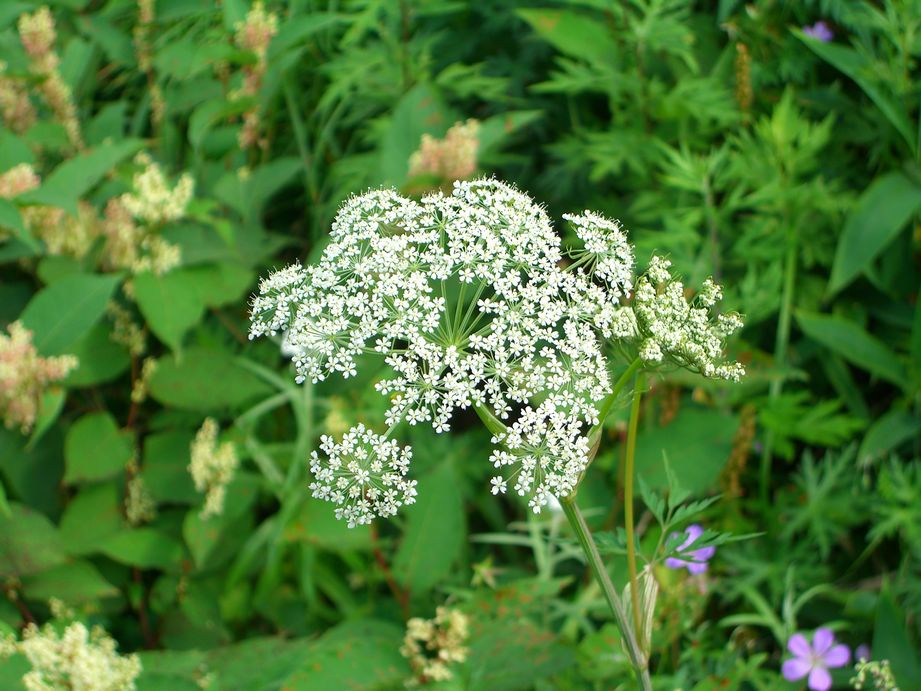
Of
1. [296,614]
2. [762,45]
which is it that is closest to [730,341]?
[762,45]

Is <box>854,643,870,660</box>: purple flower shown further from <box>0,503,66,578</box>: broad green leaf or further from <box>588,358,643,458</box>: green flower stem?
<box>0,503,66,578</box>: broad green leaf

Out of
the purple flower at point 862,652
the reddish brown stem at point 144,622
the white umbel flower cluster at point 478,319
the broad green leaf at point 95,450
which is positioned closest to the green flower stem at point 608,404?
the white umbel flower cluster at point 478,319

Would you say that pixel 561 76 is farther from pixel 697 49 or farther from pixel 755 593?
pixel 755 593

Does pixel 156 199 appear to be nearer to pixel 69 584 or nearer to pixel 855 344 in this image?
pixel 69 584

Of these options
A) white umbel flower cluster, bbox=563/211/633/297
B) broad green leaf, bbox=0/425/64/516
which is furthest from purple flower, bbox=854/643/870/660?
broad green leaf, bbox=0/425/64/516

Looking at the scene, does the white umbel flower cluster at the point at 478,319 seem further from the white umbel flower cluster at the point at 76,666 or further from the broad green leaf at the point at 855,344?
the broad green leaf at the point at 855,344

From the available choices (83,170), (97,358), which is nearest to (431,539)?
(97,358)

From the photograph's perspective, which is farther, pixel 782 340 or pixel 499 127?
pixel 499 127
